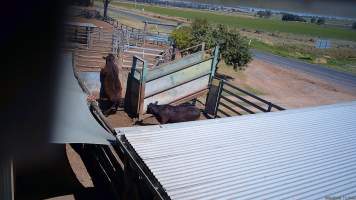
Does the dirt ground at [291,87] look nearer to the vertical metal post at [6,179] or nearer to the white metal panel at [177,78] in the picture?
the white metal panel at [177,78]

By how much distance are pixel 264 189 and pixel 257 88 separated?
54.1 ft

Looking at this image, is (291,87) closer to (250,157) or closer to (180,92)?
(180,92)

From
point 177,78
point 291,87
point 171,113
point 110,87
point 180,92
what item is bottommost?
point 291,87

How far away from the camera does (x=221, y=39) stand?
18047 mm

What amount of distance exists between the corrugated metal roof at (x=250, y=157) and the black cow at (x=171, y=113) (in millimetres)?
2455

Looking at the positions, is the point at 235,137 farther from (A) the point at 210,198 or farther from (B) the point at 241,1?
(B) the point at 241,1

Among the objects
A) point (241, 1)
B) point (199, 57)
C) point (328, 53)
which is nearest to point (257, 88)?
point (199, 57)

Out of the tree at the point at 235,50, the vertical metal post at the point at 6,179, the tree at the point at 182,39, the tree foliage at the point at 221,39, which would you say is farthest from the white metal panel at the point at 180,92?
the tree at the point at 235,50

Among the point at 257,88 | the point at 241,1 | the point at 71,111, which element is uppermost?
the point at 241,1

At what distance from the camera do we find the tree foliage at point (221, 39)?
17.0 m

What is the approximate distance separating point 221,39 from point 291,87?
18.2 feet

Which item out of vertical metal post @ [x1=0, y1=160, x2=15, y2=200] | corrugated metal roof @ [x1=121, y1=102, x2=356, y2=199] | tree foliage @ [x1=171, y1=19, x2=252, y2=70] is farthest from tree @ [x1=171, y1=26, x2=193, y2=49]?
vertical metal post @ [x1=0, y1=160, x2=15, y2=200]

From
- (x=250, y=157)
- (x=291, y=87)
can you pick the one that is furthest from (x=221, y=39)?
(x=250, y=157)

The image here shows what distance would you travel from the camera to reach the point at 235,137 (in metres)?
4.20
